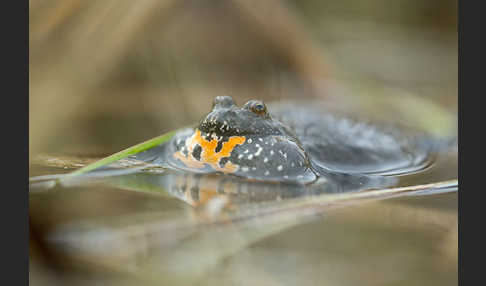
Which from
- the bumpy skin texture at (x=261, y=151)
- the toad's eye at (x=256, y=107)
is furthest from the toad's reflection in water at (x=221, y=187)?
the toad's eye at (x=256, y=107)

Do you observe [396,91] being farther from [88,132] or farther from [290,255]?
[290,255]

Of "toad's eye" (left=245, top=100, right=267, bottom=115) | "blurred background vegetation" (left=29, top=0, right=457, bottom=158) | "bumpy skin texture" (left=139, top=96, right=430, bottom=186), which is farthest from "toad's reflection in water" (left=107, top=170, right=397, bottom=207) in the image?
"blurred background vegetation" (left=29, top=0, right=457, bottom=158)

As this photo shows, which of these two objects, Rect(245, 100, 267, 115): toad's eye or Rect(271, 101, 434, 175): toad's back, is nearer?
Rect(245, 100, 267, 115): toad's eye

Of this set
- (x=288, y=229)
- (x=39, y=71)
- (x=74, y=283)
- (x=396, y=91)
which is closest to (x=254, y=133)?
(x=288, y=229)

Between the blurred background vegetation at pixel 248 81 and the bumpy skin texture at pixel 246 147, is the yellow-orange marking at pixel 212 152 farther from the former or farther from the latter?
the blurred background vegetation at pixel 248 81

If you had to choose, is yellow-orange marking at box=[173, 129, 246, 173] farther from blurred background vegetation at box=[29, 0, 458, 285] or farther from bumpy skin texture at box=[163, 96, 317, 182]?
blurred background vegetation at box=[29, 0, 458, 285]

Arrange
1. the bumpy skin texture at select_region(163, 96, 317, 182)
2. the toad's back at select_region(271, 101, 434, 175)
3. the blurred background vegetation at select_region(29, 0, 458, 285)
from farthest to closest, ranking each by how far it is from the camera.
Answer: the toad's back at select_region(271, 101, 434, 175) < the bumpy skin texture at select_region(163, 96, 317, 182) < the blurred background vegetation at select_region(29, 0, 458, 285)

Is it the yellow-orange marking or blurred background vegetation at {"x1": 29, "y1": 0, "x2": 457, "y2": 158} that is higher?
blurred background vegetation at {"x1": 29, "y1": 0, "x2": 457, "y2": 158}
